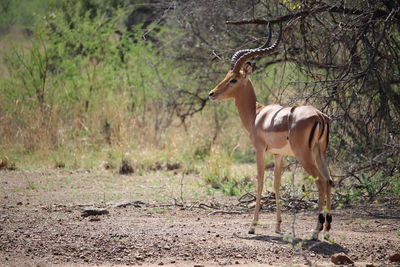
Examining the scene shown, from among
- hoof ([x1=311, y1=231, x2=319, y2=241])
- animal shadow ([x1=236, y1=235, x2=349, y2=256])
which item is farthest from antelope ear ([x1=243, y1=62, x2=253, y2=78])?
hoof ([x1=311, y1=231, x2=319, y2=241])

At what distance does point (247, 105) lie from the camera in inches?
313

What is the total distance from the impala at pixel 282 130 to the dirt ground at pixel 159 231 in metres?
0.46

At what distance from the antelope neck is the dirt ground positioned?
131cm

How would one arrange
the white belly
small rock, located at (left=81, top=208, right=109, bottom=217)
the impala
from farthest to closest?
small rock, located at (left=81, top=208, right=109, bottom=217)
the white belly
the impala

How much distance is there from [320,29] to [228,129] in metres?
6.25

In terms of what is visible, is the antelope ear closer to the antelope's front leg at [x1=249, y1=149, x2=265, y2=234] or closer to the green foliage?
the antelope's front leg at [x1=249, y1=149, x2=265, y2=234]

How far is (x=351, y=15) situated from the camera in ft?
29.0

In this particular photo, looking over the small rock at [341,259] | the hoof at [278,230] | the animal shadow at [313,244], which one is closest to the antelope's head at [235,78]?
the hoof at [278,230]

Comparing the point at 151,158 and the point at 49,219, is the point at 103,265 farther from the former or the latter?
the point at 151,158

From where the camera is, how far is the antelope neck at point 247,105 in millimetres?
7918

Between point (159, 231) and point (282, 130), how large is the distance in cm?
185

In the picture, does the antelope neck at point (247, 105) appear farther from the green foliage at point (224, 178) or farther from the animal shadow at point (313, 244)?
the green foliage at point (224, 178)

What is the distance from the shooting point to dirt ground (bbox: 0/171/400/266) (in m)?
6.04

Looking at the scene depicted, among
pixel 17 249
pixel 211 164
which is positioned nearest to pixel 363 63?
pixel 211 164
